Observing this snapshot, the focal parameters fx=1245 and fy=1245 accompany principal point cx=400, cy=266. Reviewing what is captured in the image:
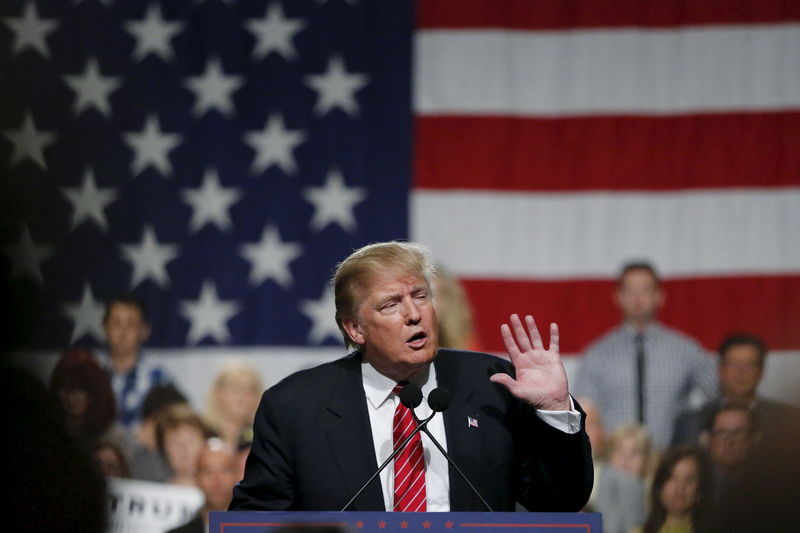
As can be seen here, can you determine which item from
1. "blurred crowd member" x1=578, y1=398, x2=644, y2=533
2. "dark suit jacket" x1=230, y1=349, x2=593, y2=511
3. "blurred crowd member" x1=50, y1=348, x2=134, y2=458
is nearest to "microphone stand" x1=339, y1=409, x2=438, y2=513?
"dark suit jacket" x1=230, y1=349, x2=593, y2=511

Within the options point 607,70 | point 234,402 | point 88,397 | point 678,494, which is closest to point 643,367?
point 678,494

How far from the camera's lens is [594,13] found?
23.2 ft

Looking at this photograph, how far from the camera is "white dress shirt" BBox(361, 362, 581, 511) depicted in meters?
2.82

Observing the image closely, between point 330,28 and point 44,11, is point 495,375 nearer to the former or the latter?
point 330,28

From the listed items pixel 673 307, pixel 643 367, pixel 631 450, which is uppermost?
pixel 673 307

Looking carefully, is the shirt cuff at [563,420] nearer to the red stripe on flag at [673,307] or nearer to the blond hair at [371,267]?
the blond hair at [371,267]

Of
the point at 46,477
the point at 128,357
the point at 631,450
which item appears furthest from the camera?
the point at 128,357

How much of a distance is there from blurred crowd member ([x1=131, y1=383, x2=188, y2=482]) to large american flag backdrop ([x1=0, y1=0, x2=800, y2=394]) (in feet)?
1.19

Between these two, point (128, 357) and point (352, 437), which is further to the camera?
point (128, 357)

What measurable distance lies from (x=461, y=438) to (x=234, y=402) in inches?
156

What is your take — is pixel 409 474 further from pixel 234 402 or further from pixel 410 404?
pixel 234 402

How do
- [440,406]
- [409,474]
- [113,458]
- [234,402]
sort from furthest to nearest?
Result: [234,402]
[113,458]
[409,474]
[440,406]

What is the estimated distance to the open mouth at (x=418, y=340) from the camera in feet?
9.59

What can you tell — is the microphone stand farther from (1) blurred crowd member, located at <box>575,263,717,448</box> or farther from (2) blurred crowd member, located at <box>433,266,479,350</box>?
(1) blurred crowd member, located at <box>575,263,717,448</box>
